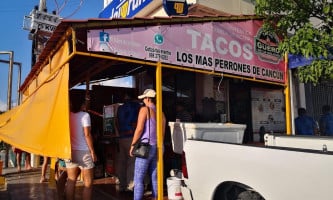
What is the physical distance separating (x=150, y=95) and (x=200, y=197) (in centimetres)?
191

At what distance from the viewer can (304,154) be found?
2.82 m

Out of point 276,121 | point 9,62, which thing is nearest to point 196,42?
point 276,121

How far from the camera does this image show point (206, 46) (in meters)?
5.79

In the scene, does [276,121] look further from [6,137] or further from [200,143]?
[6,137]

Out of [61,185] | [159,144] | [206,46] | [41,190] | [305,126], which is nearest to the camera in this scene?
[159,144]

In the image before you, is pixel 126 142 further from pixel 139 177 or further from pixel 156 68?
pixel 156 68

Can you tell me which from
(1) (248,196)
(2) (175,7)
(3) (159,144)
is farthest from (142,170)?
(2) (175,7)

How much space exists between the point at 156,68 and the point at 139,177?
178 cm

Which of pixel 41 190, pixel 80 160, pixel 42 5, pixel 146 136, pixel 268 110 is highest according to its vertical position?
pixel 42 5

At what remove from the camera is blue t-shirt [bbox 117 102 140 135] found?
6391mm

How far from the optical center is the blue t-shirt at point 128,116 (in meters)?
6.39

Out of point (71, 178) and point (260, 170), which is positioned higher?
point (260, 170)

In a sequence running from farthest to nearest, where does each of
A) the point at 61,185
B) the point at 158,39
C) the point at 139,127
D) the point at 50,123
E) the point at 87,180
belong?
1. the point at 61,185
2. the point at 158,39
3. the point at 139,127
4. the point at 87,180
5. the point at 50,123

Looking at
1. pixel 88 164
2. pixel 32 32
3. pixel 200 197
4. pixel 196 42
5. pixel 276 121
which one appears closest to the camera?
pixel 200 197
